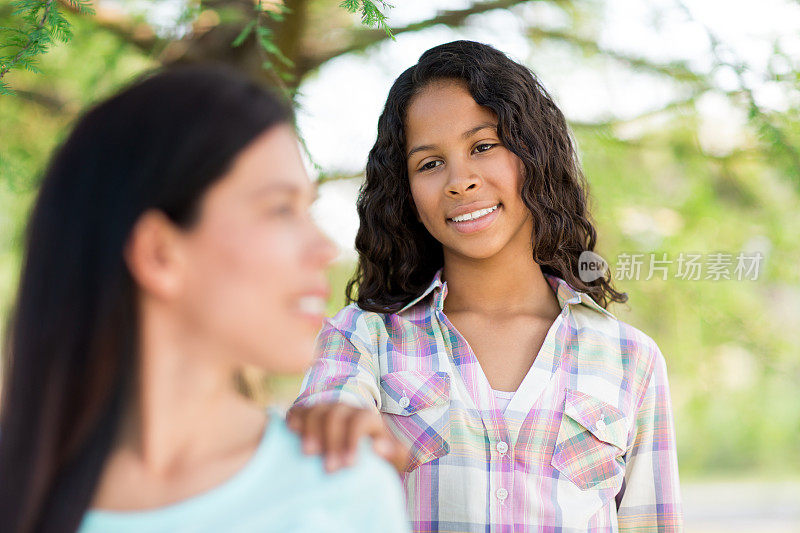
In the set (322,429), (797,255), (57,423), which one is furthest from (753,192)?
(57,423)

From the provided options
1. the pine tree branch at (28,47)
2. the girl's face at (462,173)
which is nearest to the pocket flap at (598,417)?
the girl's face at (462,173)

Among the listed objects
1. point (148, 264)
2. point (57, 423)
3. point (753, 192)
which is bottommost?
point (57, 423)

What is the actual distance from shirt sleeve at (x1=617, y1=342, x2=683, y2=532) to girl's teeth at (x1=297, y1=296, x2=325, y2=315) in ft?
3.37

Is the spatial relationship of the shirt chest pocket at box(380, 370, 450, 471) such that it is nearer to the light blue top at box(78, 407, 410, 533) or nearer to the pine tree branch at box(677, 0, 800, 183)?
the light blue top at box(78, 407, 410, 533)

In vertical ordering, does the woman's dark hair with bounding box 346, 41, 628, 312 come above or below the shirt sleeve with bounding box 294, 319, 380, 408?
above

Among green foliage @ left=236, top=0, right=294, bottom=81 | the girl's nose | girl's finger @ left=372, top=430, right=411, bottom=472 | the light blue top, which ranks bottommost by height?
the light blue top

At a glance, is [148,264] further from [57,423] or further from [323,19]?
[323,19]

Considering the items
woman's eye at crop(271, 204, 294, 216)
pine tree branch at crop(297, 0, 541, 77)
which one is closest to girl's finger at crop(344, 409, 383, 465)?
woman's eye at crop(271, 204, 294, 216)

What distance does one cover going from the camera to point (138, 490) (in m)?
1.08

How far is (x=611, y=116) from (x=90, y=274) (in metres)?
2.61

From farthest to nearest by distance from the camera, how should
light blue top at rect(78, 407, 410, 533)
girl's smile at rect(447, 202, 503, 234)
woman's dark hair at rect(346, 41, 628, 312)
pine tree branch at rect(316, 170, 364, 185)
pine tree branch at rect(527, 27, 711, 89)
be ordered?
pine tree branch at rect(527, 27, 711, 89), pine tree branch at rect(316, 170, 364, 185), woman's dark hair at rect(346, 41, 628, 312), girl's smile at rect(447, 202, 503, 234), light blue top at rect(78, 407, 410, 533)

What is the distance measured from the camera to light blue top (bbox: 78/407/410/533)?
1.04m

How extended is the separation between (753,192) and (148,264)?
3152mm

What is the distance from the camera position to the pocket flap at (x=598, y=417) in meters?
1.76
